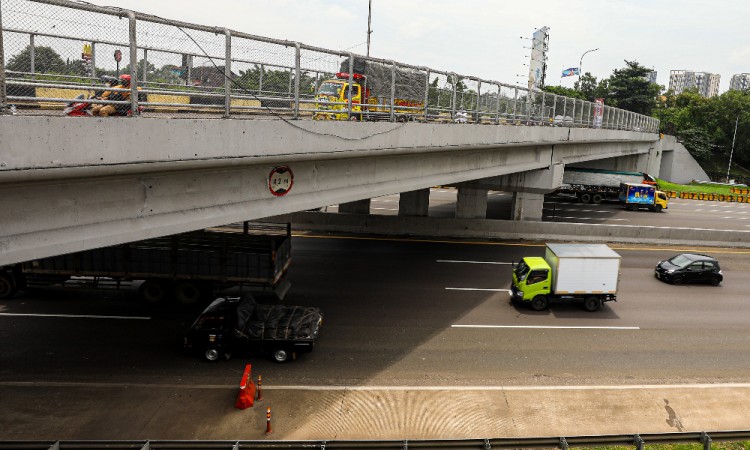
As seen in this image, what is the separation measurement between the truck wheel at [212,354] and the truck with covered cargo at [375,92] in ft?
22.2

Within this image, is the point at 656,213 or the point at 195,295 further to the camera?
the point at 656,213

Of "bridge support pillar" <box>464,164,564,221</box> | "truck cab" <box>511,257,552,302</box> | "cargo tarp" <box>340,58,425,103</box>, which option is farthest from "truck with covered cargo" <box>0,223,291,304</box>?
"bridge support pillar" <box>464,164,564,221</box>

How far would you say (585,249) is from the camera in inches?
764

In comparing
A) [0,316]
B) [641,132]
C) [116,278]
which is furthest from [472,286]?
[641,132]

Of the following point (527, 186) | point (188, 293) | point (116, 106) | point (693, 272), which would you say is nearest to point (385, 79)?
point (116, 106)

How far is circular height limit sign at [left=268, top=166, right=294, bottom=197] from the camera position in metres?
11.5

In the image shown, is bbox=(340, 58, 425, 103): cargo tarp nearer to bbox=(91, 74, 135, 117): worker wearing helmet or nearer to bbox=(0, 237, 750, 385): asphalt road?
bbox=(91, 74, 135, 117): worker wearing helmet

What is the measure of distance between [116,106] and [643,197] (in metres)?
44.3

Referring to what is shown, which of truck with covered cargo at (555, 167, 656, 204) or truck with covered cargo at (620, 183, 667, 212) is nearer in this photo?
truck with covered cargo at (620, 183, 667, 212)

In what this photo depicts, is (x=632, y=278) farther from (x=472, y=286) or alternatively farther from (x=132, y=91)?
(x=132, y=91)

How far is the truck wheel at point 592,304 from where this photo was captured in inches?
757

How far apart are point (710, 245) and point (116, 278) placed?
3113cm

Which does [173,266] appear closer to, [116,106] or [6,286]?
[6,286]

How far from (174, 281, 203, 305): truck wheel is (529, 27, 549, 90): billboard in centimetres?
6096
